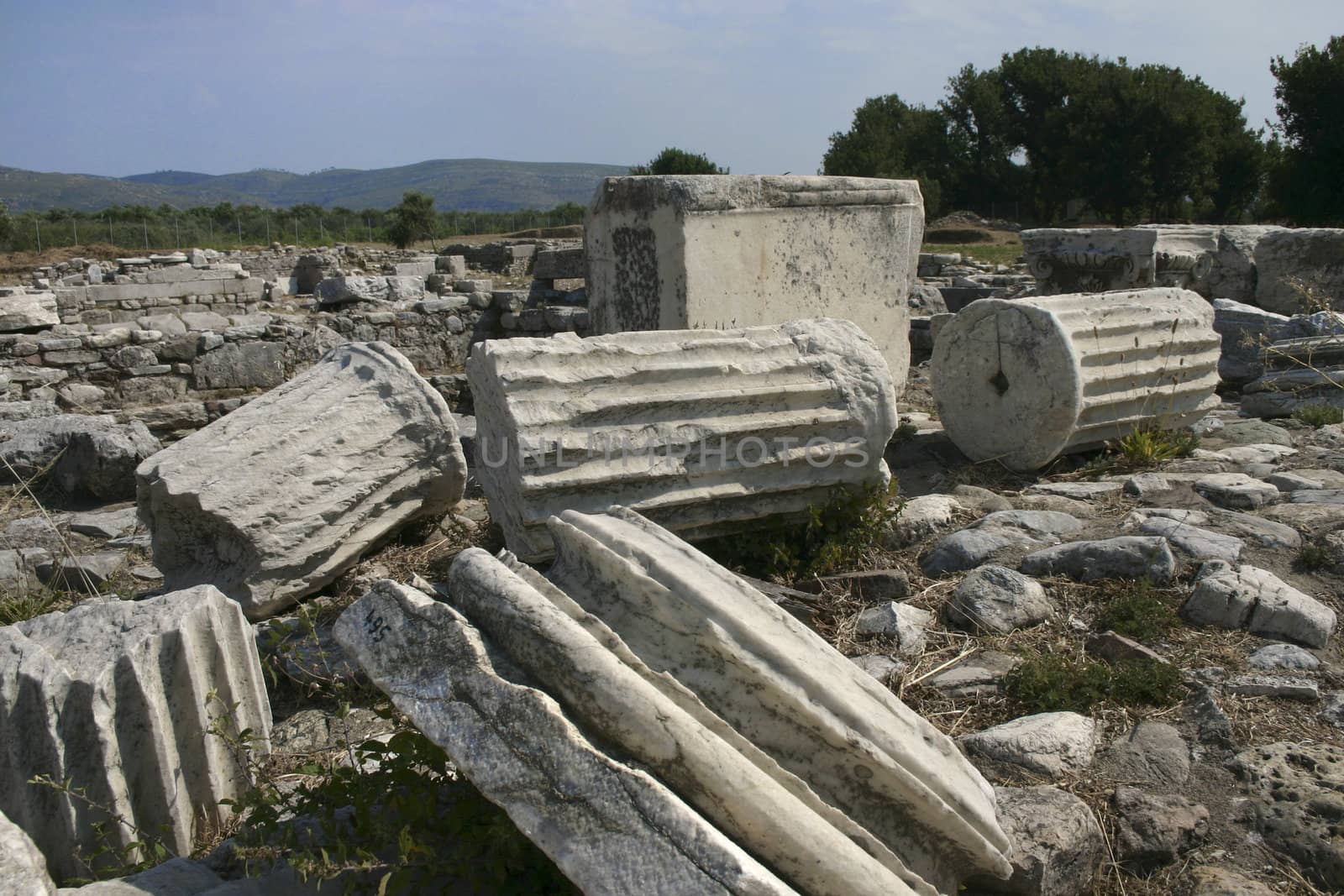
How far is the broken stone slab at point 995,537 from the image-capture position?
12.3 ft

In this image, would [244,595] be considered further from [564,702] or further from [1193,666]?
[1193,666]

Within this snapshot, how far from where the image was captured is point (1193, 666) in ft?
9.69

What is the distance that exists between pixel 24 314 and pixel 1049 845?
8.63 meters

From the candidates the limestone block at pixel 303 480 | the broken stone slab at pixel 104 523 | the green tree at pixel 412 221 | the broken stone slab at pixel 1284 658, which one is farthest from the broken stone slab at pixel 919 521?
the green tree at pixel 412 221

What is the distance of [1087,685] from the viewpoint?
2.82 m

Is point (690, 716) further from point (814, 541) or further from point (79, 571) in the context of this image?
point (79, 571)

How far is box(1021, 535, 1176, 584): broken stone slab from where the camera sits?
11.4 feet

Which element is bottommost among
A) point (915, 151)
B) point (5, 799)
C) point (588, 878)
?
point (5, 799)

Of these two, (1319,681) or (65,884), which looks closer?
(65,884)

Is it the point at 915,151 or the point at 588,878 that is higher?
the point at 915,151

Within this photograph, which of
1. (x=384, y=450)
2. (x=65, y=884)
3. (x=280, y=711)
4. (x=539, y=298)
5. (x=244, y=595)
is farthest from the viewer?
(x=539, y=298)

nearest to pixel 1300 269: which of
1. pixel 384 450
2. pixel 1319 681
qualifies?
pixel 1319 681

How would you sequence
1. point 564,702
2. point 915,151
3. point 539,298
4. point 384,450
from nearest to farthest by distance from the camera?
point 564,702 < point 384,450 < point 539,298 < point 915,151

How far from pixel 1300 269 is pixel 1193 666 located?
Answer: 700cm
